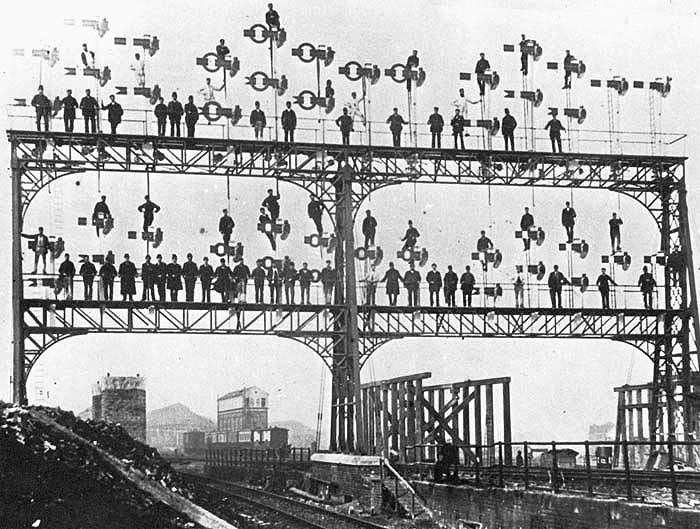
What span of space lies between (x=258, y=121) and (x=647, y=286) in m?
13.3

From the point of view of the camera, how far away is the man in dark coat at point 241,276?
3002 centimetres

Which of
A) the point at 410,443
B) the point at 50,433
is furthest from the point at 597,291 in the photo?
the point at 50,433

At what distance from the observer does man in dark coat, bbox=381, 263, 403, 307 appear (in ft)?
103

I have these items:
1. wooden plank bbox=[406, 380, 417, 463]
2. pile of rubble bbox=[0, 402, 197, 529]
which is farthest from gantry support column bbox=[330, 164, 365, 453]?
pile of rubble bbox=[0, 402, 197, 529]

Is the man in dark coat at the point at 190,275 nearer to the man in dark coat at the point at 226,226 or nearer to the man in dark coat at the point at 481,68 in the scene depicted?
the man in dark coat at the point at 226,226

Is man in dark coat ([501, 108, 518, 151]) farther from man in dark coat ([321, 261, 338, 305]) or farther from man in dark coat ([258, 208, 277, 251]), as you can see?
man in dark coat ([258, 208, 277, 251])

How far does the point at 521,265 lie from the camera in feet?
109

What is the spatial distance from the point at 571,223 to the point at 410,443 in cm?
1066

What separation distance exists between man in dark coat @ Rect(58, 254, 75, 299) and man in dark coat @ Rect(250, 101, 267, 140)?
635 cm

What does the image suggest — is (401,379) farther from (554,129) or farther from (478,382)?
(554,129)

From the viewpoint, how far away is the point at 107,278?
95.2 feet

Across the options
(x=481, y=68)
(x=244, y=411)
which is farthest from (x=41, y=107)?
(x=244, y=411)

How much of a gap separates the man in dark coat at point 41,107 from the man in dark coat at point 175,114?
129 inches

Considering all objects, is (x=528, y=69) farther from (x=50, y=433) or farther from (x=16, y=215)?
(x=50, y=433)
